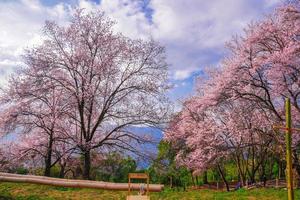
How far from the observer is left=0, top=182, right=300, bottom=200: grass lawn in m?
19.5

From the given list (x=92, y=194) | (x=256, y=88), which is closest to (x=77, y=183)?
(x=92, y=194)

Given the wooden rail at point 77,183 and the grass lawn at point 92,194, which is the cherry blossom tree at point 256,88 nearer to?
the grass lawn at point 92,194

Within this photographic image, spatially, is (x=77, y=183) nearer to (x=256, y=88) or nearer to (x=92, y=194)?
(x=92, y=194)

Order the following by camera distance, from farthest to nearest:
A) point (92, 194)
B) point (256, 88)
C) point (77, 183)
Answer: point (256, 88)
point (77, 183)
point (92, 194)

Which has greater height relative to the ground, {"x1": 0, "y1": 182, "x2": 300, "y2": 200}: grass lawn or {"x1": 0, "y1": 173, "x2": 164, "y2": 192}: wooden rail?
{"x1": 0, "y1": 173, "x2": 164, "y2": 192}: wooden rail

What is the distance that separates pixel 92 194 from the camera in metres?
21.0

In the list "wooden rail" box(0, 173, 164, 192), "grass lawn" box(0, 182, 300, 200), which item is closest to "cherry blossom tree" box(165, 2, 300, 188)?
"grass lawn" box(0, 182, 300, 200)

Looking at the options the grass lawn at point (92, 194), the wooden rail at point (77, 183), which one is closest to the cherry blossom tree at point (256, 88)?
the grass lawn at point (92, 194)

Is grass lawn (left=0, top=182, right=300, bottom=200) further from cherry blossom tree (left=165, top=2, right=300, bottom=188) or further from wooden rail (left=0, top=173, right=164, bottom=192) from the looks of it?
cherry blossom tree (left=165, top=2, right=300, bottom=188)

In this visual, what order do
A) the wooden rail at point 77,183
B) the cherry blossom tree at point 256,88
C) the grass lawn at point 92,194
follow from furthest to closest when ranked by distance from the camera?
the cherry blossom tree at point 256,88
the wooden rail at point 77,183
the grass lawn at point 92,194

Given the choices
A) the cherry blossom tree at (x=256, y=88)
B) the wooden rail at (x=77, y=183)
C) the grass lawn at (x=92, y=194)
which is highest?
the cherry blossom tree at (x=256, y=88)

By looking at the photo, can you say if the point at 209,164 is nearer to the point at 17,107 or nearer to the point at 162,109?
the point at 162,109

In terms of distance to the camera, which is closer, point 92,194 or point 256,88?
point 92,194

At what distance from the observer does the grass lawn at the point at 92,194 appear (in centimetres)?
1945
